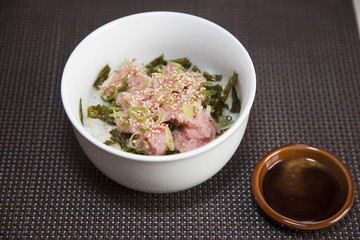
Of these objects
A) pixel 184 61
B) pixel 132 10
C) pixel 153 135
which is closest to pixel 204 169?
pixel 153 135

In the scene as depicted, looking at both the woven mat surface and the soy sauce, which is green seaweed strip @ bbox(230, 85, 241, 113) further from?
the soy sauce

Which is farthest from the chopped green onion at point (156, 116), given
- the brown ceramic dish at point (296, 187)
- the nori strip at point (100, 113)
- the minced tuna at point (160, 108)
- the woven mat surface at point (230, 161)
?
the brown ceramic dish at point (296, 187)

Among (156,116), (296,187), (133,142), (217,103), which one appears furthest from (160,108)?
(296,187)

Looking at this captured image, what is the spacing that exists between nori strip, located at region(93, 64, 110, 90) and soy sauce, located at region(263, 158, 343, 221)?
2.97 feet

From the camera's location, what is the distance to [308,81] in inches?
93.0

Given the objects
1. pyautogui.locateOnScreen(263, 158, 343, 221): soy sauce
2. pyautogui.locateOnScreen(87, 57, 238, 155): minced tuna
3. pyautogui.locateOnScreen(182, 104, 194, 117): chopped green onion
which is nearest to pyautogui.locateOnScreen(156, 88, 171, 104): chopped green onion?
pyautogui.locateOnScreen(87, 57, 238, 155): minced tuna

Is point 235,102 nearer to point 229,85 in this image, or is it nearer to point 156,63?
point 229,85

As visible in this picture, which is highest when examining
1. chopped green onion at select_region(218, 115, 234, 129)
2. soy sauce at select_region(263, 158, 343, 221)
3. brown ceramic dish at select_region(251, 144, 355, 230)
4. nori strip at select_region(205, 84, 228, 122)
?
nori strip at select_region(205, 84, 228, 122)

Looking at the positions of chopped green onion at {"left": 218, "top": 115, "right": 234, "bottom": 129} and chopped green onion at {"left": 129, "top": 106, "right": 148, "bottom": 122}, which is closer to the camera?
chopped green onion at {"left": 129, "top": 106, "right": 148, "bottom": 122}

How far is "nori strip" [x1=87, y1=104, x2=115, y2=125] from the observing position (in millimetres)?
1927

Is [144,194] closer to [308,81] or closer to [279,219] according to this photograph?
[279,219]

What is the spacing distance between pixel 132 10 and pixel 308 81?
118 cm

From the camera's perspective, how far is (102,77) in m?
2.07

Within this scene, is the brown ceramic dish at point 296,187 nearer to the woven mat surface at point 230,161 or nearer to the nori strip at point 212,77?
the woven mat surface at point 230,161
